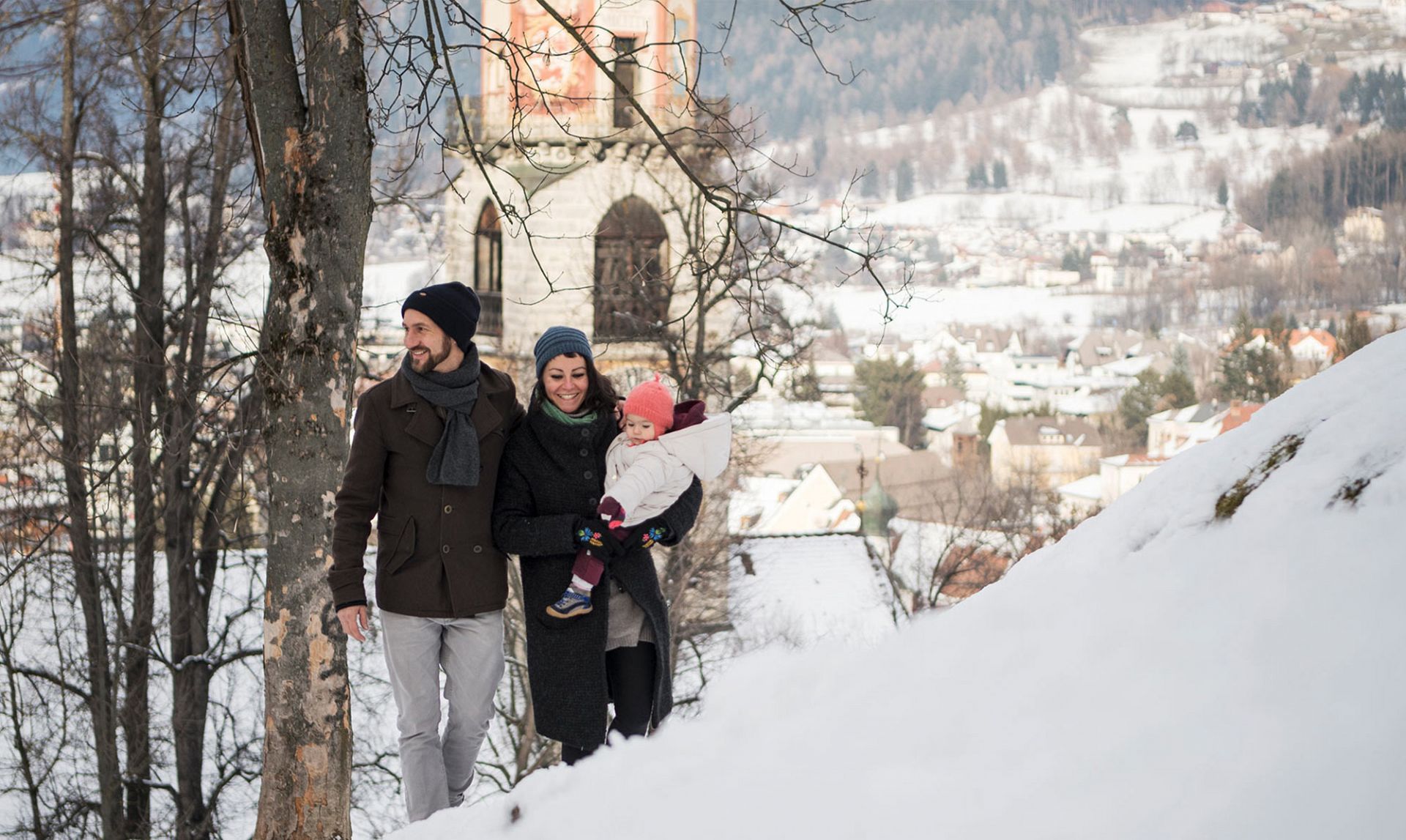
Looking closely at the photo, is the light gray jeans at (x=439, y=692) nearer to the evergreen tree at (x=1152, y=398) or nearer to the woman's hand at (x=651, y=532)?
the woman's hand at (x=651, y=532)

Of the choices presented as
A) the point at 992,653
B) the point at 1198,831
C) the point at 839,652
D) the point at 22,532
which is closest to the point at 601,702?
the point at 839,652

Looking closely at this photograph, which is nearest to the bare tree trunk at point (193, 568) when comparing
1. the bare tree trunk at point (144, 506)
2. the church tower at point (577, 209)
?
the bare tree trunk at point (144, 506)

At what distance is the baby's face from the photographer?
3703mm

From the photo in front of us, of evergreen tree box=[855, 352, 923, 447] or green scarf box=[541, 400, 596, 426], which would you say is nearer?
green scarf box=[541, 400, 596, 426]

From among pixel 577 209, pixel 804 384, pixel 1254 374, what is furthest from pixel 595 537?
pixel 1254 374

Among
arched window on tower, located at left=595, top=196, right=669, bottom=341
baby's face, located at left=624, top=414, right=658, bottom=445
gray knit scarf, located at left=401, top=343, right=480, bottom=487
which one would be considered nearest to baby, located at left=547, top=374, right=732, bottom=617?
baby's face, located at left=624, top=414, right=658, bottom=445

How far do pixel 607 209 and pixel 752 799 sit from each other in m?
26.1

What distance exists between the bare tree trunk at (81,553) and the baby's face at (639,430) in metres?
10.7

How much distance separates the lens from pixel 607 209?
27.4 metres

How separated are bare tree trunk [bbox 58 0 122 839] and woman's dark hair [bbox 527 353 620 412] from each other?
34.3 ft

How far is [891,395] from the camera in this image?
91.7 meters

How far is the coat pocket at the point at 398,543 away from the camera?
Result: 3684mm

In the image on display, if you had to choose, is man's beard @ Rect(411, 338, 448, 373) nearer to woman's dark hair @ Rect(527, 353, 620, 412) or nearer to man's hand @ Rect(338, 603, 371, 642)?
woman's dark hair @ Rect(527, 353, 620, 412)

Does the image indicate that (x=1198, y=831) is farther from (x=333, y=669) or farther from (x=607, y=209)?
(x=607, y=209)
